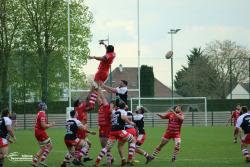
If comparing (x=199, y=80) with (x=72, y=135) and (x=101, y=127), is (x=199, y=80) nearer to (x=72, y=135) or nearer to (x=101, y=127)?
(x=101, y=127)

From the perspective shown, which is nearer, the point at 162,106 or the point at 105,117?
the point at 105,117

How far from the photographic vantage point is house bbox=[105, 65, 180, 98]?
6177 cm

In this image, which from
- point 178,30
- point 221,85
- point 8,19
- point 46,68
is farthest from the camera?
point 221,85

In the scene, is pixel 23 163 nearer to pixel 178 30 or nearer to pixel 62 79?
pixel 62 79

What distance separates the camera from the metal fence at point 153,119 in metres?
56.3

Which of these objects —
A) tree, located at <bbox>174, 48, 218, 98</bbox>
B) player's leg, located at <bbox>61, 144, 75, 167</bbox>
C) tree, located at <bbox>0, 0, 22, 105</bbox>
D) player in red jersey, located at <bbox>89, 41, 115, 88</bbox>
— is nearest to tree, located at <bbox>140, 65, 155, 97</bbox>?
tree, located at <bbox>0, 0, 22, 105</bbox>

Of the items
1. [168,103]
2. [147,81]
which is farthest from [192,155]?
[147,81]

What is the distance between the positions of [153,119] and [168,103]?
2.33 metres

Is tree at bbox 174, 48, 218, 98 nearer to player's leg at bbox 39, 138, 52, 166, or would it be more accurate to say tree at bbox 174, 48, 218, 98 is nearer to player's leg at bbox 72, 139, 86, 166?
player's leg at bbox 72, 139, 86, 166

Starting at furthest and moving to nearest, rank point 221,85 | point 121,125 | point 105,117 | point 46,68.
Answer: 1. point 221,85
2. point 46,68
3. point 105,117
4. point 121,125

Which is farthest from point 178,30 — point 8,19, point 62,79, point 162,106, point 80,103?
point 80,103

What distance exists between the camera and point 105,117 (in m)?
23.7

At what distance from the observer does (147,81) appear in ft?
211

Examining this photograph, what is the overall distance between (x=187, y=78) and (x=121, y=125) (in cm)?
6783
